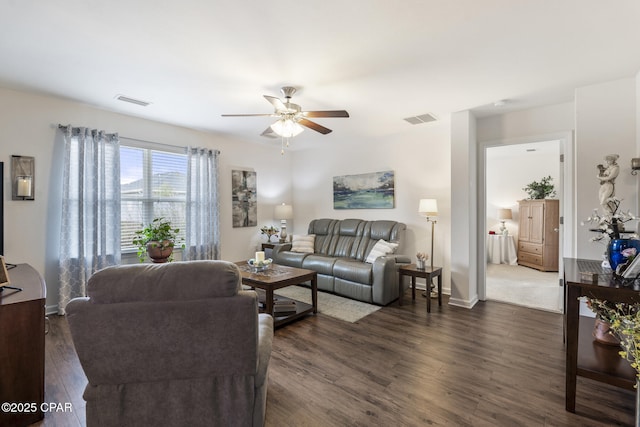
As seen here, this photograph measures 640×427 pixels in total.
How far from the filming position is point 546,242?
5793 mm

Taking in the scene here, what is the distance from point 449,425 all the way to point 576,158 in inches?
118

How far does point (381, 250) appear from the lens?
167 inches

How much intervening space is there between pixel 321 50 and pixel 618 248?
2471 millimetres

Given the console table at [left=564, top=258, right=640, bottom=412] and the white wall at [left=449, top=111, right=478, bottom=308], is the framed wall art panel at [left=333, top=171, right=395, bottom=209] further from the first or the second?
the console table at [left=564, top=258, right=640, bottom=412]

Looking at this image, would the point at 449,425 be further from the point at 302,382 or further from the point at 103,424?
the point at 103,424

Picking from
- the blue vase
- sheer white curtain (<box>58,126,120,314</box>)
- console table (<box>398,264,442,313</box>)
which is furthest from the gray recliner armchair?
sheer white curtain (<box>58,126,120,314</box>)

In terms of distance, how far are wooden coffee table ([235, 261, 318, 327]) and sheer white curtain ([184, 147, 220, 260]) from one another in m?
1.33

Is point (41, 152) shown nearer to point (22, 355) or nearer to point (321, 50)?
point (22, 355)

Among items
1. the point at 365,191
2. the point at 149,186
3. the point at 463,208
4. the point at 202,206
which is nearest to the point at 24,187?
the point at 149,186

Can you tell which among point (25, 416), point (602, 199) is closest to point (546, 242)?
point (602, 199)

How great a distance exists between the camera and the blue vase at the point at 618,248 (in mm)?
1862

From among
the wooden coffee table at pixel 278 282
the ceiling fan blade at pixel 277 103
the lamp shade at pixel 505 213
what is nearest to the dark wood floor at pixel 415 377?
the wooden coffee table at pixel 278 282

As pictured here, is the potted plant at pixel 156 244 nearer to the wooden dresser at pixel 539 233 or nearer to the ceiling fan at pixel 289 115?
the ceiling fan at pixel 289 115

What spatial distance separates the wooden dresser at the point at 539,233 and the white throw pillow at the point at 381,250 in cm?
363
